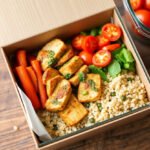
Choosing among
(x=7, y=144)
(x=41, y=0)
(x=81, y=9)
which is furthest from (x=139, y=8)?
(x=7, y=144)

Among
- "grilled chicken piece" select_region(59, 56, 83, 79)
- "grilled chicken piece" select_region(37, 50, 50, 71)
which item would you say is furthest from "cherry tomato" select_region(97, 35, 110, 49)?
"grilled chicken piece" select_region(37, 50, 50, 71)

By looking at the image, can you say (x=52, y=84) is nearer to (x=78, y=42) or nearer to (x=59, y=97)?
(x=59, y=97)

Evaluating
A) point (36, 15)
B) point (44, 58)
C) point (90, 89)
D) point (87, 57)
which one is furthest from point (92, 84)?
point (36, 15)

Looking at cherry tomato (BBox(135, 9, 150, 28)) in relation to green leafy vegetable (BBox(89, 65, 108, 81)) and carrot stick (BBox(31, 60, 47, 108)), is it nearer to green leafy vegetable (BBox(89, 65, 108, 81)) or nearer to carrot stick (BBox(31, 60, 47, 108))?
green leafy vegetable (BBox(89, 65, 108, 81))

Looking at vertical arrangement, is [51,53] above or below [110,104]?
above

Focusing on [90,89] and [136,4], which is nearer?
[90,89]

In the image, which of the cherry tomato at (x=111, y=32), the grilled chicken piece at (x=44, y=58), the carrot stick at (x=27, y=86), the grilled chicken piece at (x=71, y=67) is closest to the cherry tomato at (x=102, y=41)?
the cherry tomato at (x=111, y=32)

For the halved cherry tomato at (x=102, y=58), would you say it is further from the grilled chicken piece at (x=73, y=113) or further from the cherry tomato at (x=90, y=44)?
the grilled chicken piece at (x=73, y=113)
